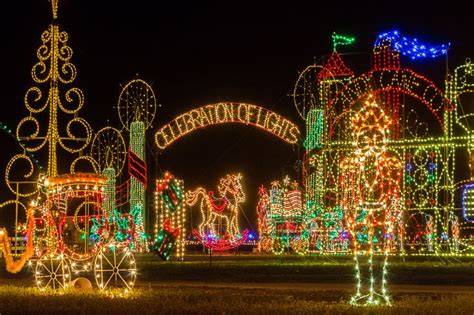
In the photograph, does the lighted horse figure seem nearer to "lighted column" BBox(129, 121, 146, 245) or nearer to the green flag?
"lighted column" BBox(129, 121, 146, 245)

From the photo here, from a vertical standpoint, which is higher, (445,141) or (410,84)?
(410,84)

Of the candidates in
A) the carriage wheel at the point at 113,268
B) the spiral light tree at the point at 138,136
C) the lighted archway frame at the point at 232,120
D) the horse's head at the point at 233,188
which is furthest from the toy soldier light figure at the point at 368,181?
the horse's head at the point at 233,188

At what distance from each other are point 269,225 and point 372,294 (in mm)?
22163

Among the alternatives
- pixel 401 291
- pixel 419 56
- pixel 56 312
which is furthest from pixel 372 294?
pixel 419 56

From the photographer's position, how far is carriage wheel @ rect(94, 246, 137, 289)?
1611 centimetres

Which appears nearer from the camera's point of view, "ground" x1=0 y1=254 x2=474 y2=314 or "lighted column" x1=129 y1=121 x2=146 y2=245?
"ground" x1=0 y1=254 x2=474 y2=314

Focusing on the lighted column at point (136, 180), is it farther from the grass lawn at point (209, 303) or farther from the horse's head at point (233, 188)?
the grass lawn at point (209, 303)

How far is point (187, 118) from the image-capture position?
1089 inches

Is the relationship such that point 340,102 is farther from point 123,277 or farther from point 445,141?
point 123,277

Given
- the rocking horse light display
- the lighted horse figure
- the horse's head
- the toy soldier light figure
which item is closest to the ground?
the toy soldier light figure

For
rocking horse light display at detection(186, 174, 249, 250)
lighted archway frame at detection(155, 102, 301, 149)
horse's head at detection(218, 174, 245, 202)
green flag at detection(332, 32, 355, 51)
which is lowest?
rocking horse light display at detection(186, 174, 249, 250)

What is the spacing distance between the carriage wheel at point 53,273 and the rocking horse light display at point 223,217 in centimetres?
1738

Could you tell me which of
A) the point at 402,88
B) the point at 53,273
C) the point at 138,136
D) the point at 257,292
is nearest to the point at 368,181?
the point at 257,292

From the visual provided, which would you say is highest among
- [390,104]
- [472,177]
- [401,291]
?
[390,104]
